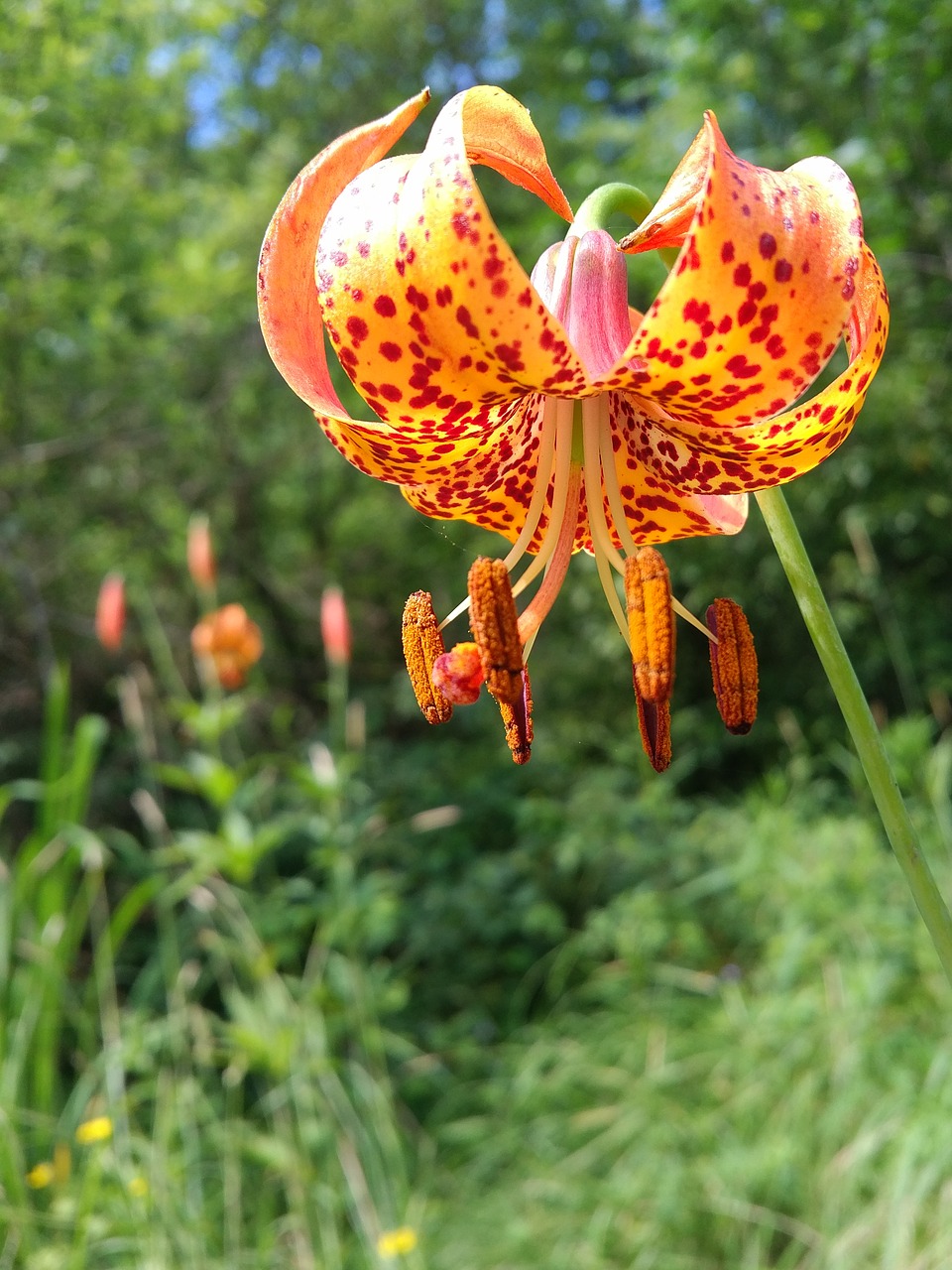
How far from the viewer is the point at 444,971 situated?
3.44 m

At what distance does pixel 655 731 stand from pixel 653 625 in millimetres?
88

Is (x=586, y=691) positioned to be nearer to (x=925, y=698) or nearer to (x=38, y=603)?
(x=925, y=698)

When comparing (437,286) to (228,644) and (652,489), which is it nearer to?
(652,489)

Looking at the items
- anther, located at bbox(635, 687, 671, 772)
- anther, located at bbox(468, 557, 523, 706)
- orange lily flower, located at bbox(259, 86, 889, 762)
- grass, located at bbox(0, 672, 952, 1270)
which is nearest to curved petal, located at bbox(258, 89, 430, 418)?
orange lily flower, located at bbox(259, 86, 889, 762)

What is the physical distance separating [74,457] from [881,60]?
3.39 m

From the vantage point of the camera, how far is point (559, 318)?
62cm

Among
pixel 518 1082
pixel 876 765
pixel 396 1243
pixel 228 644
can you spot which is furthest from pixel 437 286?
pixel 518 1082

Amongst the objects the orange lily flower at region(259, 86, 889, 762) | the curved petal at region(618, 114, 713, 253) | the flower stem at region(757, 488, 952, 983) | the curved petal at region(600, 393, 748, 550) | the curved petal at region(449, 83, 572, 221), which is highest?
the curved petal at region(449, 83, 572, 221)

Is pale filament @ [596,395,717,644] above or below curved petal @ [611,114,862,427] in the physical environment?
below

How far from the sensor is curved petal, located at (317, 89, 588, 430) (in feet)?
1.63

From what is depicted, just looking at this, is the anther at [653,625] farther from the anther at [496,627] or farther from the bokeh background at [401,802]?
the bokeh background at [401,802]

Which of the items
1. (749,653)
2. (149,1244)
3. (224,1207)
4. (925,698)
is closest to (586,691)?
(925,698)

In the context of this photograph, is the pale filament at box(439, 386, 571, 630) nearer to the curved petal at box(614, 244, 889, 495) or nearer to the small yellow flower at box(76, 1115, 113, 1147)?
the curved petal at box(614, 244, 889, 495)

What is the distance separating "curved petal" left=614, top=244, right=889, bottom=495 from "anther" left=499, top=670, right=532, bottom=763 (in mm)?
179
